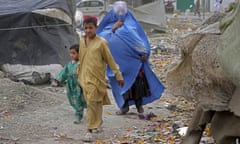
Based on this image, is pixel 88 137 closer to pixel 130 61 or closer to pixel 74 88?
pixel 74 88

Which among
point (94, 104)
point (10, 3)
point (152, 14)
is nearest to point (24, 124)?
point (94, 104)

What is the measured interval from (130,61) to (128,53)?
12 cm

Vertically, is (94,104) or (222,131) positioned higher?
(222,131)

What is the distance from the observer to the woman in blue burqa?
28.9ft

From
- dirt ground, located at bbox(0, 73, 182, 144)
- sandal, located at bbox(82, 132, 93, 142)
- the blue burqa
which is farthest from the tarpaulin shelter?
sandal, located at bbox(82, 132, 93, 142)

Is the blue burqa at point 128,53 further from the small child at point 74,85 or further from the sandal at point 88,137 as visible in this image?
the sandal at point 88,137

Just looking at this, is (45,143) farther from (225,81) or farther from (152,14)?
(152,14)

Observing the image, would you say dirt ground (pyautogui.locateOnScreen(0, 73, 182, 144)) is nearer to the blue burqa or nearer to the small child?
the small child

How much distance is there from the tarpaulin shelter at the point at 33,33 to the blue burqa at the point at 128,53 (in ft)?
12.1

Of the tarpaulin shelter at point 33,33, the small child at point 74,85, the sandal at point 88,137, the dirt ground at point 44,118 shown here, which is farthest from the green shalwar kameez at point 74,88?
the tarpaulin shelter at point 33,33

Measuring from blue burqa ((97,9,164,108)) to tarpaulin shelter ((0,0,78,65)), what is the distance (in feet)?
12.1

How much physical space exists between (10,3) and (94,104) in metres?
6.37

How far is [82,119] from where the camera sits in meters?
8.49

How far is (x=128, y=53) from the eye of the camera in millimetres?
8828
